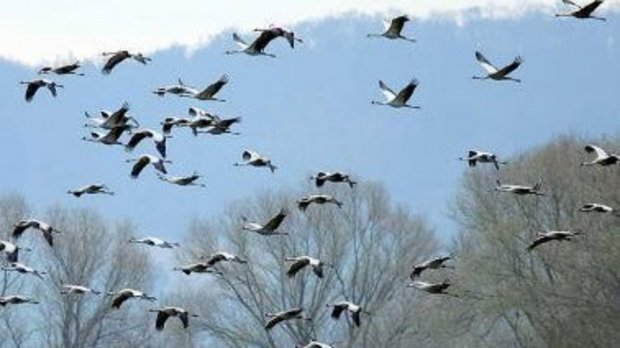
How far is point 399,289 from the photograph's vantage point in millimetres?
71375

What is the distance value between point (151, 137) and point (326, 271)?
52.6 meters

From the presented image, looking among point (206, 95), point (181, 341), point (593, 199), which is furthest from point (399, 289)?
point (206, 95)

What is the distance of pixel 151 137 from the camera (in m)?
19.9

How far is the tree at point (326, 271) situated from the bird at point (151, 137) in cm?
4758

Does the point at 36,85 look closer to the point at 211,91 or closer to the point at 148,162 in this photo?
the point at 148,162

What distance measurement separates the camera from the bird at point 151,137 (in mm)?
19859

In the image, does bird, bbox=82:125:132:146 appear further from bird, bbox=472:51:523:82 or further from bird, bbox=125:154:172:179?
bird, bbox=472:51:523:82

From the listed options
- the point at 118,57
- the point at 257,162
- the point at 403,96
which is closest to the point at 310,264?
the point at 257,162

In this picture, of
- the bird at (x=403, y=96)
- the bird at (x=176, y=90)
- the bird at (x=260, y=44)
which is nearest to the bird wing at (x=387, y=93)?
the bird at (x=403, y=96)

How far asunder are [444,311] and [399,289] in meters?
15.4

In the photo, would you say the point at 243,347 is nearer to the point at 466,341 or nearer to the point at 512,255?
the point at 466,341

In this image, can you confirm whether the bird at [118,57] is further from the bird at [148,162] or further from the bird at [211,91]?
the bird at [148,162]

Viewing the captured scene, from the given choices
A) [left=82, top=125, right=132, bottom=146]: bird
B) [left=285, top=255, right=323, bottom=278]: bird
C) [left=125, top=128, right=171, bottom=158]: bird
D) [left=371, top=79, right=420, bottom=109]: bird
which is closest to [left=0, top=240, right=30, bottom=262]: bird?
[left=82, top=125, right=132, bottom=146]: bird

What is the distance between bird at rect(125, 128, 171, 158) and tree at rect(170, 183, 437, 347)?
47.6m
